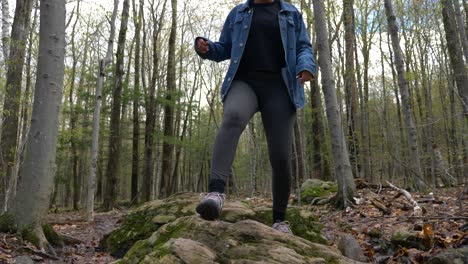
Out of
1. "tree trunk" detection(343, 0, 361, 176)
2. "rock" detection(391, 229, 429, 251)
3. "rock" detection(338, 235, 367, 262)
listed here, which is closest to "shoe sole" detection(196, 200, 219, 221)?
"rock" detection(338, 235, 367, 262)

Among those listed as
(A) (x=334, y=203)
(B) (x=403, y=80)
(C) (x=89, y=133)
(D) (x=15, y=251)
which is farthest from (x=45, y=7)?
(C) (x=89, y=133)

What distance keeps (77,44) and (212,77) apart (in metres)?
9.39

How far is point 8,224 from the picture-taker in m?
4.53

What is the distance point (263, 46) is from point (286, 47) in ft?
0.60

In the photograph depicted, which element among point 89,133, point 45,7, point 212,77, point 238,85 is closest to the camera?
point 238,85

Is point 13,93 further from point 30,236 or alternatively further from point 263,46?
point 263,46

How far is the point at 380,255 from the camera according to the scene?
3723 millimetres

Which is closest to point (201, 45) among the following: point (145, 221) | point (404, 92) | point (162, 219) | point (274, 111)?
point (274, 111)

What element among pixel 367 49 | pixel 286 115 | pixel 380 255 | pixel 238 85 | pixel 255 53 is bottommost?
pixel 380 255

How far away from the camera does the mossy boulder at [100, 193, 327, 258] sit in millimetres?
4164

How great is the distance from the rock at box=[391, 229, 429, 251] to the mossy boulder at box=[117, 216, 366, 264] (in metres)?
1.50

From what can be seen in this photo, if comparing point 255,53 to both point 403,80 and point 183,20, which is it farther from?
point 183,20

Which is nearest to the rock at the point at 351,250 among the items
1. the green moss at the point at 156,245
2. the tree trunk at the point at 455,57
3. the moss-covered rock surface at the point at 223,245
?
the moss-covered rock surface at the point at 223,245

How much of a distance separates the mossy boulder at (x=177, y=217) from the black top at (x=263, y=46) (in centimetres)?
179
